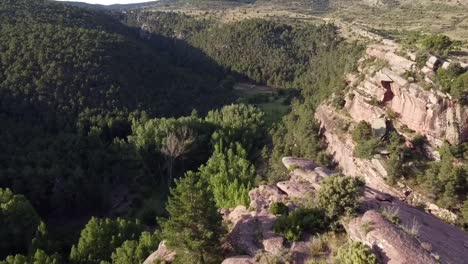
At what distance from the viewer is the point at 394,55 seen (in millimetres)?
64812

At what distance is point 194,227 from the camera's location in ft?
85.9

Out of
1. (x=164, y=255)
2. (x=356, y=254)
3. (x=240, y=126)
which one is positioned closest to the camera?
(x=356, y=254)

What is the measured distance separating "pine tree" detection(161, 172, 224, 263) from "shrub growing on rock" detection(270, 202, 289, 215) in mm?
3865

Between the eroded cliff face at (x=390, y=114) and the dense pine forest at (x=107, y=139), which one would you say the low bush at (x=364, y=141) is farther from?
the dense pine forest at (x=107, y=139)

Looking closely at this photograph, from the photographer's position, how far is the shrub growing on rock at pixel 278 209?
27.8 metres

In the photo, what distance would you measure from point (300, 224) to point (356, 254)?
16.6ft

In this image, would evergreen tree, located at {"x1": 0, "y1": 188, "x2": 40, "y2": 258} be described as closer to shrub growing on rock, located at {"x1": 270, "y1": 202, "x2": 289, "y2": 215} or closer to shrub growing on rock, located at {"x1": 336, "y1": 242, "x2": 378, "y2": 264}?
shrub growing on rock, located at {"x1": 270, "y1": 202, "x2": 289, "y2": 215}

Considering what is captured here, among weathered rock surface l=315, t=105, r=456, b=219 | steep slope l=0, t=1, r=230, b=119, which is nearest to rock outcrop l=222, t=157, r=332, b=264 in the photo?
weathered rock surface l=315, t=105, r=456, b=219

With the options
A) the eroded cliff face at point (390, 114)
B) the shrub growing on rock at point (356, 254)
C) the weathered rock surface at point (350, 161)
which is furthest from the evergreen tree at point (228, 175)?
the shrub growing on rock at point (356, 254)

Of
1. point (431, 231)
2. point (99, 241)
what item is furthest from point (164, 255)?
point (99, 241)

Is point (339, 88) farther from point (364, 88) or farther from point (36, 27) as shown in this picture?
point (36, 27)

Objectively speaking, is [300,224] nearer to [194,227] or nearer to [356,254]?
[356,254]

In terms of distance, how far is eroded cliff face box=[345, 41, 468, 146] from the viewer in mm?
54188

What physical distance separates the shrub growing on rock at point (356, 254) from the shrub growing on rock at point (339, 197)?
3.16 metres
